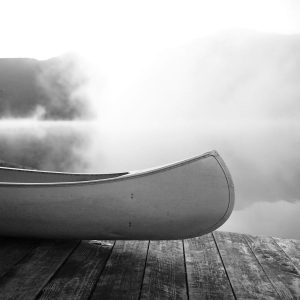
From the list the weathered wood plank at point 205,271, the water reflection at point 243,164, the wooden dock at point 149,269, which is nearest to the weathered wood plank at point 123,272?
the wooden dock at point 149,269

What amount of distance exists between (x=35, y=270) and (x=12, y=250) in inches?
12.8

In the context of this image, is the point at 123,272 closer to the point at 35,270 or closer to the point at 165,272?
the point at 165,272

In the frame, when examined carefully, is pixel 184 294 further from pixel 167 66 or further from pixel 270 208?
pixel 167 66

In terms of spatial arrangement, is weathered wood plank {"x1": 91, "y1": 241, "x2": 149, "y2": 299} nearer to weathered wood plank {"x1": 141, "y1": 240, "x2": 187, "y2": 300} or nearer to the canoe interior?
weathered wood plank {"x1": 141, "y1": 240, "x2": 187, "y2": 300}

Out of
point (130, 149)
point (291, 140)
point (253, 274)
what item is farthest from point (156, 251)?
point (291, 140)

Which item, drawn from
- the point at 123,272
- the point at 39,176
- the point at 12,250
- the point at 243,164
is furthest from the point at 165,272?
the point at 243,164

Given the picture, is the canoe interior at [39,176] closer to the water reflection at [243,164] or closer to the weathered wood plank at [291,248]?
the weathered wood plank at [291,248]

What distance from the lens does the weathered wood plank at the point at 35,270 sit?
1491 mm

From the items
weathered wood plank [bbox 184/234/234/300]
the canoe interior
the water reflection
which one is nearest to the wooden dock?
weathered wood plank [bbox 184/234/234/300]

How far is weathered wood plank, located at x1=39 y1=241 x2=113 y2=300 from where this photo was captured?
4.91 ft

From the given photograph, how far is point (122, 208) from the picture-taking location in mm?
1874

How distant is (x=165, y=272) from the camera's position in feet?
5.83

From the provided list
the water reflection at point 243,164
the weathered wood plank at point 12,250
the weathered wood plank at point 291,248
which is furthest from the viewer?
the water reflection at point 243,164

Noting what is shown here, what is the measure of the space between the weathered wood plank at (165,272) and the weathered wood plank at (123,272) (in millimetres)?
36
